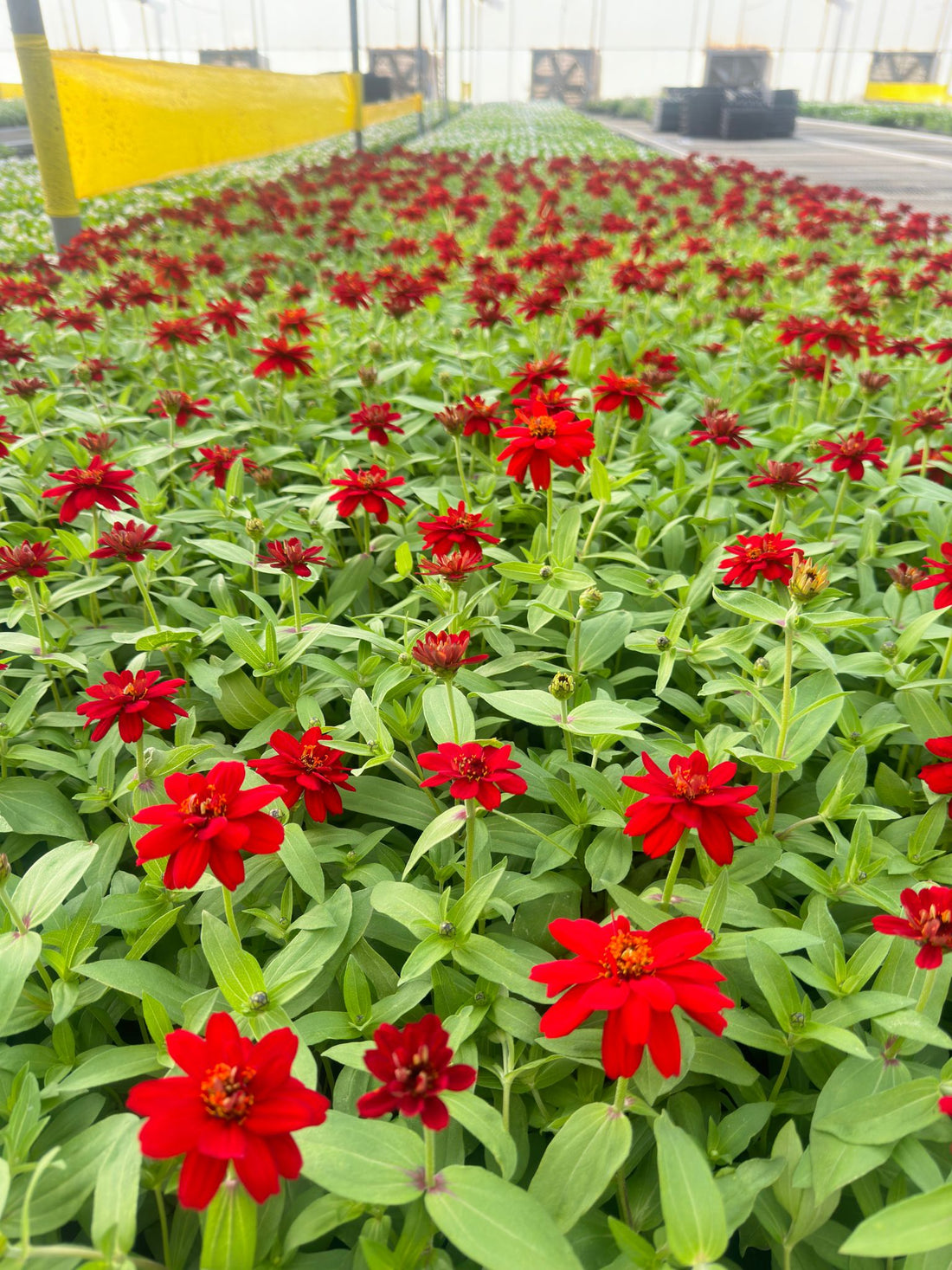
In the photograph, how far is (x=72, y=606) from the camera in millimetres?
1734

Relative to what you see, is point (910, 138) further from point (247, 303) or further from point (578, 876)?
point (578, 876)

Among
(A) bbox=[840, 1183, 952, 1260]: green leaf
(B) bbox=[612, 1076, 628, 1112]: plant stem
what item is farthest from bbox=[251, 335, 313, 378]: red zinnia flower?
(A) bbox=[840, 1183, 952, 1260]: green leaf

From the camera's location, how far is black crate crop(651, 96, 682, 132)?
658 inches

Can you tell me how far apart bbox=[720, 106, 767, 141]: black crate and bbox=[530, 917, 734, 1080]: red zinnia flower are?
18.5m

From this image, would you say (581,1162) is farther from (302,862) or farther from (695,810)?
(302,862)

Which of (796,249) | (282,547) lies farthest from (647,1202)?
(796,249)

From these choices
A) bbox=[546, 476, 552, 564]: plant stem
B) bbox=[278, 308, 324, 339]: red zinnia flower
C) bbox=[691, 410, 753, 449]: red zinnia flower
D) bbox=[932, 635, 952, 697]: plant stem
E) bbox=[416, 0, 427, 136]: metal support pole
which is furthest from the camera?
bbox=[416, 0, 427, 136]: metal support pole

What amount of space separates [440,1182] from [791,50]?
49934mm

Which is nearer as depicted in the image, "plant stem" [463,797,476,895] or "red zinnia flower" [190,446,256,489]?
"plant stem" [463,797,476,895]

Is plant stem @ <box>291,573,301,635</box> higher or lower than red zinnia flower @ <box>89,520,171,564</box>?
lower

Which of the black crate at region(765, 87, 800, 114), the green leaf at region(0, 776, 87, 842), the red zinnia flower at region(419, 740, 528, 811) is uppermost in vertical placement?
the black crate at region(765, 87, 800, 114)

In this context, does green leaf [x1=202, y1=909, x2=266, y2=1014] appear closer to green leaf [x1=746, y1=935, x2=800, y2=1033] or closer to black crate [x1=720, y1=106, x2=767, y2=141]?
green leaf [x1=746, y1=935, x2=800, y2=1033]

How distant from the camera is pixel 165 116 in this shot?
19.1 feet

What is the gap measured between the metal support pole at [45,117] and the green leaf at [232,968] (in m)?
4.08
